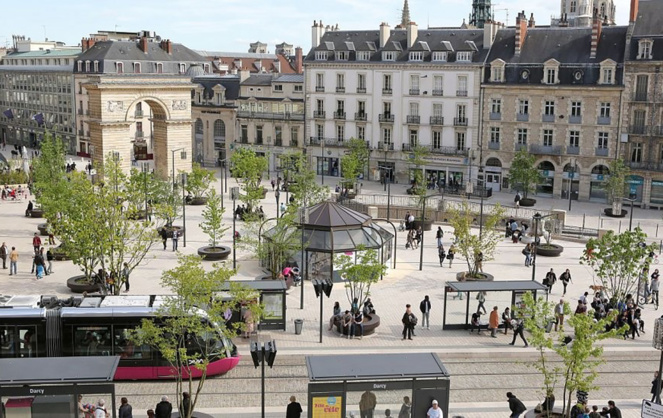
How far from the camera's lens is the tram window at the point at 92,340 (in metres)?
24.8

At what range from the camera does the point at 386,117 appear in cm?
7250

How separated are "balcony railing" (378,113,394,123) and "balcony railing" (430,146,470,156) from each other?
4808 mm

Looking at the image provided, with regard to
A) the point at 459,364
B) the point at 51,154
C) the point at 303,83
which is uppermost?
the point at 303,83

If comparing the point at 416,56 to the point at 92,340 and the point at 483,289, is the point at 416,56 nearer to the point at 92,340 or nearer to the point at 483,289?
the point at 483,289

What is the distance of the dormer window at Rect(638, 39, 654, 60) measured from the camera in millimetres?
60006

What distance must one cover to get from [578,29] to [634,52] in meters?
5.79

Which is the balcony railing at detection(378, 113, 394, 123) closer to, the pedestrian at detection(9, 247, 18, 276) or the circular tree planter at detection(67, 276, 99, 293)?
the pedestrian at detection(9, 247, 18, 276)

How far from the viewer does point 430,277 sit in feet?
131

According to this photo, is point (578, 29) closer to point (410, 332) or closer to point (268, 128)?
point (268, 128)

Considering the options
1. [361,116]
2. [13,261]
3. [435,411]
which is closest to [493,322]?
[435,411]

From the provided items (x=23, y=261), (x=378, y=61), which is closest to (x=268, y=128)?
(x=378, y=61)

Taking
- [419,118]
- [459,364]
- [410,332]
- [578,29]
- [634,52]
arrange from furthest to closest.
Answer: [419,118], [578,29], [634,52], [410,332], [459,364]

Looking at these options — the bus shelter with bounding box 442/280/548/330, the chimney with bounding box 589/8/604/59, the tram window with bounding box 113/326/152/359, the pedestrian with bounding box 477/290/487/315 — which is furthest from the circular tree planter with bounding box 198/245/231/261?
the chimney with bounding box 589/8/604/59

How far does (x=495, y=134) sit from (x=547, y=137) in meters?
4.58
